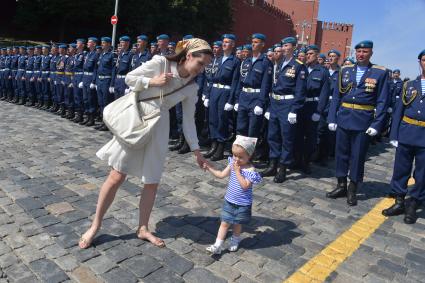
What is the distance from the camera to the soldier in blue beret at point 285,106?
6.11 m

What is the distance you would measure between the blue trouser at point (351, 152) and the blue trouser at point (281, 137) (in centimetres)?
85

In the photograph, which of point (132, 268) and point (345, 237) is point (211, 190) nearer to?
point (345, 237)

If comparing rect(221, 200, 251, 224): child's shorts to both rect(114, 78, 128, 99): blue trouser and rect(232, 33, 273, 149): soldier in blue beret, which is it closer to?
rect(232, 33, 273, 149): soldier in blue beret

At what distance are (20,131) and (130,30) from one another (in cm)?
2708

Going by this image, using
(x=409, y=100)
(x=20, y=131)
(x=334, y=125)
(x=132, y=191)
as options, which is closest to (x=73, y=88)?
(x=20, y=131)

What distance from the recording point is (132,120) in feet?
10.6

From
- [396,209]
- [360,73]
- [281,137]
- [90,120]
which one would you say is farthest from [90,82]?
[396,209]

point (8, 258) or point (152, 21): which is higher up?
point (152, 21)

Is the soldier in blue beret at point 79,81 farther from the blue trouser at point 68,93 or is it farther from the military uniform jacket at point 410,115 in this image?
the military uniform jacket at point 410,115

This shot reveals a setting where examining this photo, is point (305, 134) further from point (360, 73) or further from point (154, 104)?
point (154, 104)

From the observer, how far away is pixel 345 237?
412 centimetres

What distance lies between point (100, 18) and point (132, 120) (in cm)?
3183

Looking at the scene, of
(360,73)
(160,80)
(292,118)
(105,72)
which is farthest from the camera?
(105,72)

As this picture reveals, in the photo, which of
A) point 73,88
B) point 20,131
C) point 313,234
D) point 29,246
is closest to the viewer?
point 29,246
